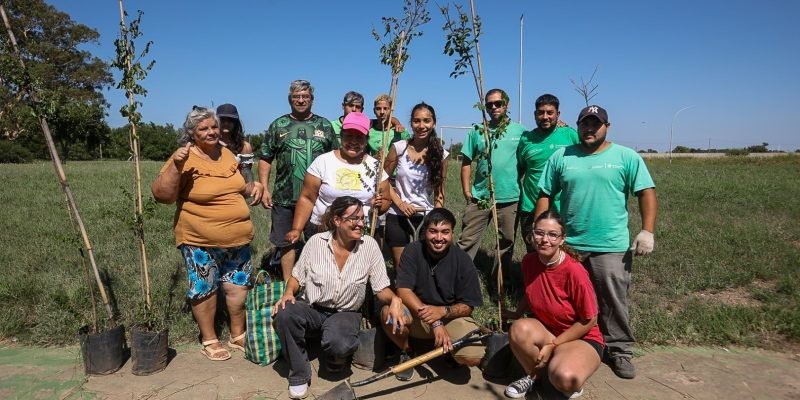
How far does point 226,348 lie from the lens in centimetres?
400

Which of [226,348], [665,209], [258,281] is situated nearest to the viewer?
[226,348]

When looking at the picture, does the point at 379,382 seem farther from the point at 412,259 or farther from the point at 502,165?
the point at 502,165

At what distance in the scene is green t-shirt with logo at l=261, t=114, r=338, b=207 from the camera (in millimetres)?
4625

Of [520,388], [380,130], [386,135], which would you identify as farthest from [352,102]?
[520,388]

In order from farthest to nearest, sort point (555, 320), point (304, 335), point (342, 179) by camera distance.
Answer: point (342, 179), point (304, 335), point (555, 320)

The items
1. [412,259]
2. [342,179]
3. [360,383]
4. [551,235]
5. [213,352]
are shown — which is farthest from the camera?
[342,179]

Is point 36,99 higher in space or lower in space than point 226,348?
higher

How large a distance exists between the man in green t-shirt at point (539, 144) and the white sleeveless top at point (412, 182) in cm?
85

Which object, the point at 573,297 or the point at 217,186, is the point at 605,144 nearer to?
the point at 573,297

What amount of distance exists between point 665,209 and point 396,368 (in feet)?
32.4

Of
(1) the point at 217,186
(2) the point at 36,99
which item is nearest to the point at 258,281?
(1) the point at 217,186

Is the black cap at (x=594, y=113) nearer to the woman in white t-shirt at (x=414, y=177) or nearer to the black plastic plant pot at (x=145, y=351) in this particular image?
the woman in white t-shirt at (x=414, y=177)

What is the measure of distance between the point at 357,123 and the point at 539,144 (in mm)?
1842

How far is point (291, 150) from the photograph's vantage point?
4.62 m
